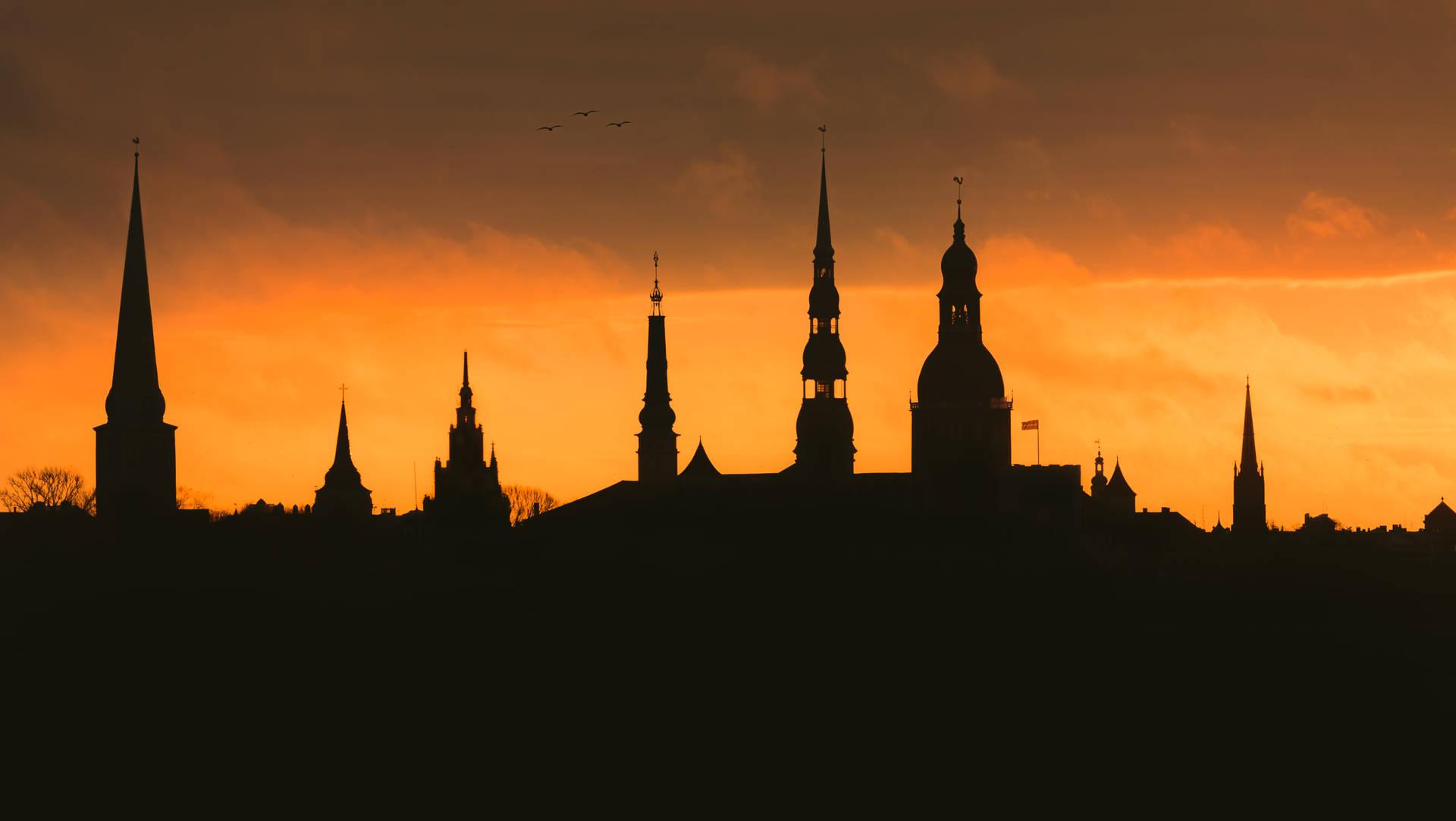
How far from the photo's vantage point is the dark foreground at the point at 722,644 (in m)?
80.9

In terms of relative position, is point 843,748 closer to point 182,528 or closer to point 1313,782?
point 1313,782

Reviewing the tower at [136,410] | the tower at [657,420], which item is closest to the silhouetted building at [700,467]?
the tower at [657,420]

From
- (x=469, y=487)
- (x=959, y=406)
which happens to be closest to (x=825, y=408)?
(x=959, y=406)

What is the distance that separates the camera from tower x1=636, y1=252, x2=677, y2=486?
154 meters

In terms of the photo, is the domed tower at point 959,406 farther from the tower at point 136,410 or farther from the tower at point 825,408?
the tower at point 136,410

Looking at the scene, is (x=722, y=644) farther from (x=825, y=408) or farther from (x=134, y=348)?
(x=134, y=348)

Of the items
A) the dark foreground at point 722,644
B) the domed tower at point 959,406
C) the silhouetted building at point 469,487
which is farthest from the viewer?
the silhouetted building at point 469,487

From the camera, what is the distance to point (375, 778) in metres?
72.3

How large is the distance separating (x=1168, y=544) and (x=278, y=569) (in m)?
63.8

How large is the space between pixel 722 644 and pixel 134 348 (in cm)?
7974

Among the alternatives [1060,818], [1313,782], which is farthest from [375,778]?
[1313,782]

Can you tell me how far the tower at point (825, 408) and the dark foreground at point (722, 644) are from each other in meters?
11.7

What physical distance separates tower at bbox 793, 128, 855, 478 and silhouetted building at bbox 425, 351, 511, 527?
25.1 meters

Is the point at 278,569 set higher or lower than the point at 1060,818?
higher
